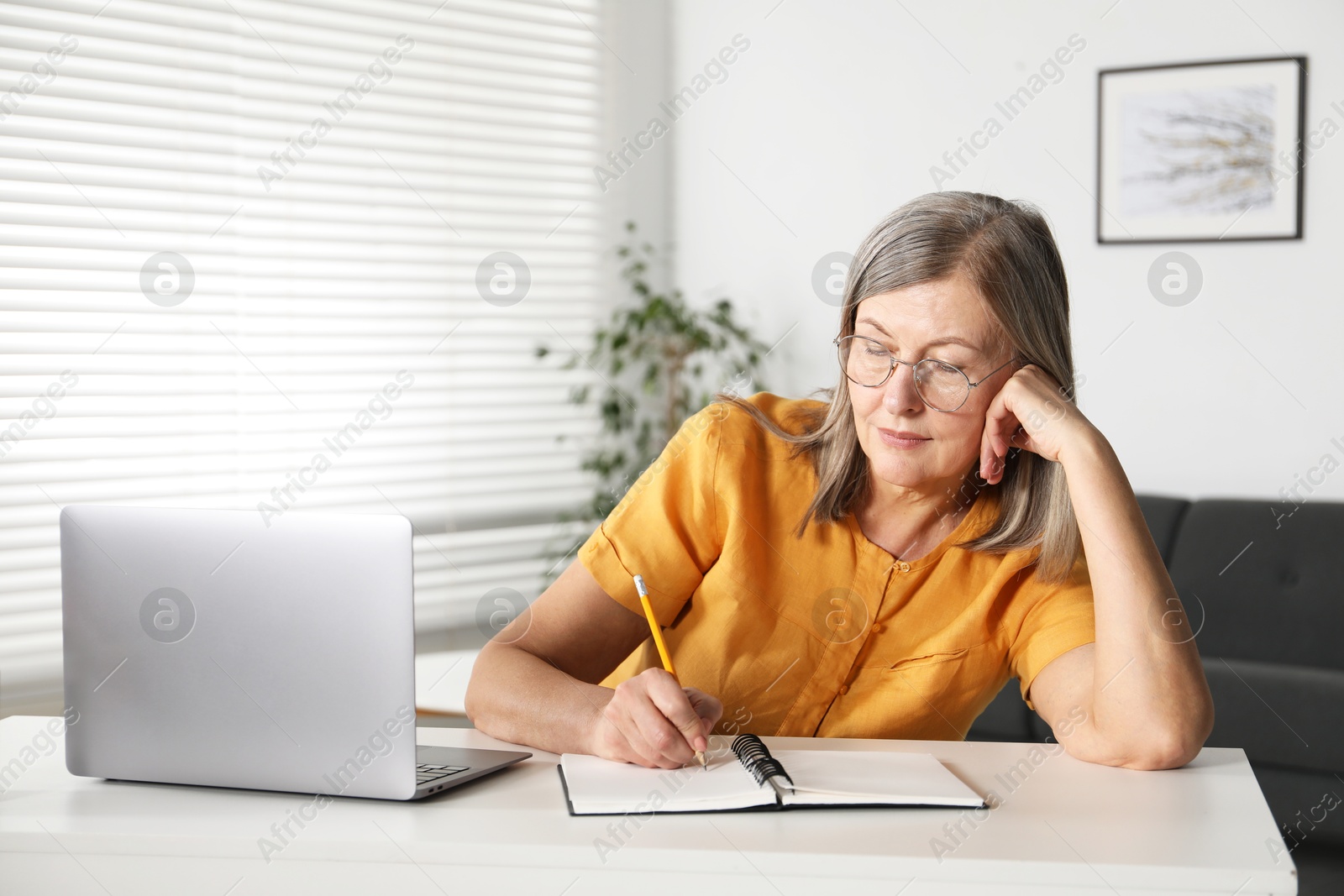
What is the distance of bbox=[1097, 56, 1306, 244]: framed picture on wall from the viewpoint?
3021 millimetres

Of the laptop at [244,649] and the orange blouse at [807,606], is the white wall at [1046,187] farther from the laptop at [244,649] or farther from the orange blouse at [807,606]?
the laptop at [244,649]

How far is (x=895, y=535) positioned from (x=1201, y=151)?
2189 millimetres

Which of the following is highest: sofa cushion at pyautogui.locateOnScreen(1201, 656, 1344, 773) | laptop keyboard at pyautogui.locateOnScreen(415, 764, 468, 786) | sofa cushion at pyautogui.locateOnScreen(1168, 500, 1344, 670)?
laptop keyboard at pyautogui.locateOnScreen(415, 764, 468, 786)

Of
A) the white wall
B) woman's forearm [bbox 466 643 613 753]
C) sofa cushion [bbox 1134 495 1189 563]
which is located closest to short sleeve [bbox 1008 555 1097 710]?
woman's forearm [bbox 466 643 613 753]

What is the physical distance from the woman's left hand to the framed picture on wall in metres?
2.02

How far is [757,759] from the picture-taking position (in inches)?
41.7

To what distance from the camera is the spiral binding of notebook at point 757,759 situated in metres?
1.01

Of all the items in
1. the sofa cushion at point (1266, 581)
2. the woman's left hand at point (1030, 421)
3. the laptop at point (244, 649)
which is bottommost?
the sofa cushion at point (1266, 581)

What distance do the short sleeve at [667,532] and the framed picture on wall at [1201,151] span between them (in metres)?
2.24

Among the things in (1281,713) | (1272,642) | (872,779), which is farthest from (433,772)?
(1272,642)

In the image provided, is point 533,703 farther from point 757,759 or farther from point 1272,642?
point 1272,642

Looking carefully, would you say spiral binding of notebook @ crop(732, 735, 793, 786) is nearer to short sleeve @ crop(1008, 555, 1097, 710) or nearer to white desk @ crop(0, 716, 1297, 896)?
white desk @ crop(0, 716, 1297, 896)

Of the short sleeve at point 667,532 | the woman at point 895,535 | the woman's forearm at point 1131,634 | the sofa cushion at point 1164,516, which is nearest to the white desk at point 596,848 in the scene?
the woman's forearm at point 1131,634

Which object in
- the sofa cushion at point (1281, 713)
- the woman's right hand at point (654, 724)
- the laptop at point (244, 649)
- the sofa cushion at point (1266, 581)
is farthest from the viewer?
the sofa cushion at point (1266, 581)
